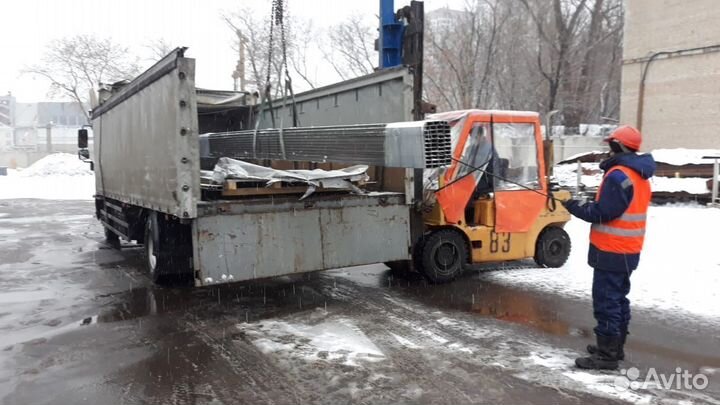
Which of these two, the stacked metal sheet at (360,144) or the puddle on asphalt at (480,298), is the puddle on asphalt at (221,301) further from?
the stacked metal sheet at (360,144)

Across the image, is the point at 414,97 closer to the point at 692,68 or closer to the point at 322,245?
the point at 322,245

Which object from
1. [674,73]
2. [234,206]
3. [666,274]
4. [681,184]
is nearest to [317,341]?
[234,206]

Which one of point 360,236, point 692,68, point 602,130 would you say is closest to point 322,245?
point 360,236

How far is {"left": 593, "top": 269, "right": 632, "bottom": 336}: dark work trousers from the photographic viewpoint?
14.1ft

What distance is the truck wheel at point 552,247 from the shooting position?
7840 millimetres

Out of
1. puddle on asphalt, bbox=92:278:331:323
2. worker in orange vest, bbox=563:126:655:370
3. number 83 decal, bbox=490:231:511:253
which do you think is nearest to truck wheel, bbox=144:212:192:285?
puddle on asphalt, bbox=92:278:331:323

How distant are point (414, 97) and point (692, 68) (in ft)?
66.6

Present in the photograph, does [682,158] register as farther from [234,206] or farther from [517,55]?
[234,206]

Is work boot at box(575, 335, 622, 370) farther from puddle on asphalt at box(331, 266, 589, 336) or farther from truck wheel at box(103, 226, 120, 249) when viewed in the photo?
truck wheel at box(103, 226, 120, 249)

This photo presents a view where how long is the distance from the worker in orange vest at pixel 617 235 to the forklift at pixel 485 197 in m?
2.50

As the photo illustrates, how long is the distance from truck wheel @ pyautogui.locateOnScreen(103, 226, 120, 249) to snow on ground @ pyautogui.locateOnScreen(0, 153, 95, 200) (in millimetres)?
14879

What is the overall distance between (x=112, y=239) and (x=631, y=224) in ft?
32.7

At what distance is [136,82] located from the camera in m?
6.95

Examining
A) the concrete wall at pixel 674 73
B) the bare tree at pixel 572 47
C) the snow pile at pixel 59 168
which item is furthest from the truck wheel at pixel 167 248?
the snow pile at pixel 59 168
